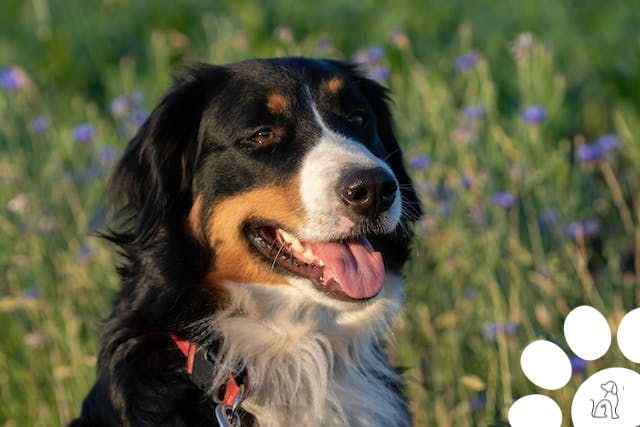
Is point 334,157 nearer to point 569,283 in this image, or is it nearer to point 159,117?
point 159,117

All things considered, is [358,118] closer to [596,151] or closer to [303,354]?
[303,354]

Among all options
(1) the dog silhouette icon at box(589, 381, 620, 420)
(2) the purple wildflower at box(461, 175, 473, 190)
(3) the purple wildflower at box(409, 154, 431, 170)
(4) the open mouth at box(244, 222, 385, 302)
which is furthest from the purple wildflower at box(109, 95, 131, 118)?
(1) the dog silhouette icon at box(589, 381, 620, 420)

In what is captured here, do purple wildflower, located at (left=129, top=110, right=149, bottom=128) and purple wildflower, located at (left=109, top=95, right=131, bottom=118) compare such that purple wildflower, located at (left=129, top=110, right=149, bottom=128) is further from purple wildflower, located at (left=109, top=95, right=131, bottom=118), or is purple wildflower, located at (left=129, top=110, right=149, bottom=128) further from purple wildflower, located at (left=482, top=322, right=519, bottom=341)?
purple wildflower, located at (left=482, top=322, right=519, bottom=341)

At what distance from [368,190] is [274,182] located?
29 cm

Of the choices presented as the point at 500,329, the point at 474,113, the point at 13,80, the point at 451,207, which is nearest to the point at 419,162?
the point at 451,207

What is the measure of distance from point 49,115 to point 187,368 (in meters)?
3.85

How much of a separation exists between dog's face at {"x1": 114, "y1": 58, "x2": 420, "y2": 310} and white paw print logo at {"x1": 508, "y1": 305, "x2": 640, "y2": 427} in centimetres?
61

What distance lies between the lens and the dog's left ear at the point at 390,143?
398 centimetres

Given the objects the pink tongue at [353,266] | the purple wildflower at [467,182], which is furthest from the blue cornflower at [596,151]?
the pink tongue at [353,266]

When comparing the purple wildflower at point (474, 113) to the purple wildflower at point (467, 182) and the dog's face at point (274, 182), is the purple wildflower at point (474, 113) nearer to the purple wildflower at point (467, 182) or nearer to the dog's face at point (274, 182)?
the purple wildflower at point (467, 182)

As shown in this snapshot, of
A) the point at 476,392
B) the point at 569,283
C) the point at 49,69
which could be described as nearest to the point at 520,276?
the point at 569,283

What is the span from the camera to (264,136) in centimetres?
361

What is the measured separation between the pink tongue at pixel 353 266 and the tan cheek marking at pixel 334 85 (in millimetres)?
493

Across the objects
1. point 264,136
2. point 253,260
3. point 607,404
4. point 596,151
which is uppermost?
point 264,136
